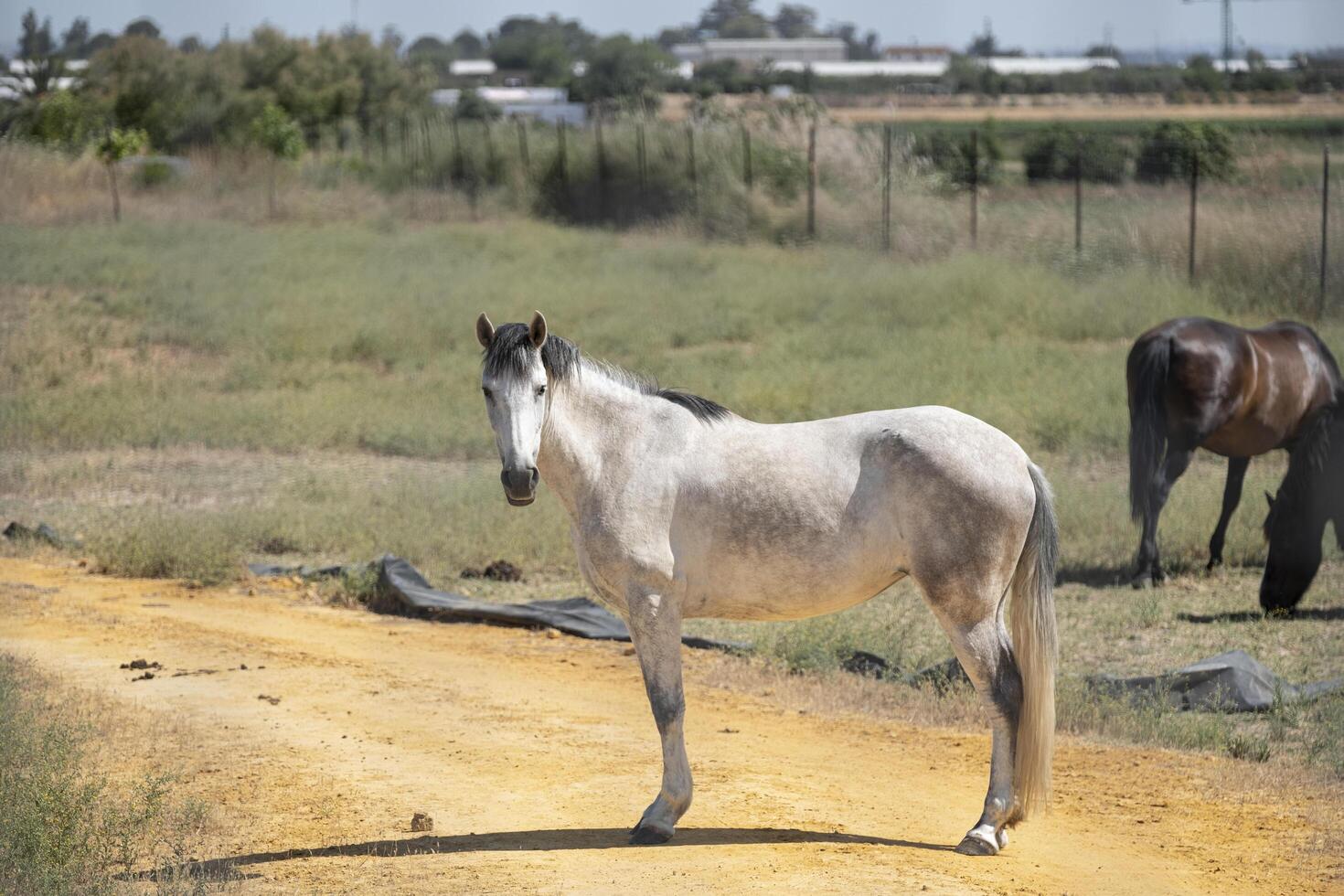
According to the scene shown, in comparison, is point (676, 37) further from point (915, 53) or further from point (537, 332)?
point (537, 332)

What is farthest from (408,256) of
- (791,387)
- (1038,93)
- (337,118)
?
(1038,93)

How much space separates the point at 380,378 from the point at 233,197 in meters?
15.8

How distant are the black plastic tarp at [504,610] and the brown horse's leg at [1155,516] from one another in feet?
11.3

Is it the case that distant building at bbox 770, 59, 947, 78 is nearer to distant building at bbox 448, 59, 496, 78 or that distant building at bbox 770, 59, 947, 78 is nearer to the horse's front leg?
distant building at bbox 448, 59, 496, 78

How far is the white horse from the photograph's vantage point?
544cm

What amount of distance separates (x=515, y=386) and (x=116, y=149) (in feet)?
105

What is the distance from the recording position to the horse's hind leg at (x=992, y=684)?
17.9 ft

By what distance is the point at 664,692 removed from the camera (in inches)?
220

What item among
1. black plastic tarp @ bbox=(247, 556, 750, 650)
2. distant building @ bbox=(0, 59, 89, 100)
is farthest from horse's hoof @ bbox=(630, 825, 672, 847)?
distant building @ bbox=(0, 59, 89, 100)

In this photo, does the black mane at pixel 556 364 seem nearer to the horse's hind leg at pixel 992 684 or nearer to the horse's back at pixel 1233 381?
the horse's hind leg at pixel 992 684

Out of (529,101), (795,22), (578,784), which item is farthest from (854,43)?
(578,784)

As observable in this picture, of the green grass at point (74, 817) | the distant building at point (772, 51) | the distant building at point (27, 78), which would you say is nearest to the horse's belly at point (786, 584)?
the green grass at point (74, 817)

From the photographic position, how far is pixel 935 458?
543 centimetres

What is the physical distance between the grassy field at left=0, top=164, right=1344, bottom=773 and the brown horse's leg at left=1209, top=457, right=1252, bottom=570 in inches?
10.1
